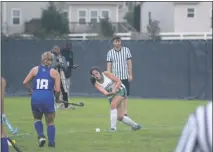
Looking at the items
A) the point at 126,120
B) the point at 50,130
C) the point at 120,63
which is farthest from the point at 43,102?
the point at 120,63

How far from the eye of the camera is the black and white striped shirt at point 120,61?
1609cm

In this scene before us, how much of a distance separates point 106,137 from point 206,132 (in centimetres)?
1018

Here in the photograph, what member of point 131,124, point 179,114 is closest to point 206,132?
point 131,124

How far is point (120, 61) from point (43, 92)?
537 cm

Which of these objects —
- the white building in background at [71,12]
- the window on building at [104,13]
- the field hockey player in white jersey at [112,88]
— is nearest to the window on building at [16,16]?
the white building in background at [71,12]

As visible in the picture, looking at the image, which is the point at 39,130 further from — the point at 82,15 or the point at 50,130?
the point at 82,15

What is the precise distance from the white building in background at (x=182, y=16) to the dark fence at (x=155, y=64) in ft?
103

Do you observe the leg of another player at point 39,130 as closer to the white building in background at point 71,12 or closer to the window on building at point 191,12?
the window on building at point 191,12

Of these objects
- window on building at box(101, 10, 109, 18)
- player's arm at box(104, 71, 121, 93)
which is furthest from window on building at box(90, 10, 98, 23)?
player's arm at box(104, 71, 121, 93)

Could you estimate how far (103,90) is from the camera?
13.2 meters

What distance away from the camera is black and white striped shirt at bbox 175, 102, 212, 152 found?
2400mm

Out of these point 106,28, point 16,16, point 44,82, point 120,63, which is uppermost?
point 16,16

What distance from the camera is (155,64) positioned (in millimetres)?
28578

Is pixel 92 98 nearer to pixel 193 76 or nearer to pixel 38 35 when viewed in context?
pixel 193 76
